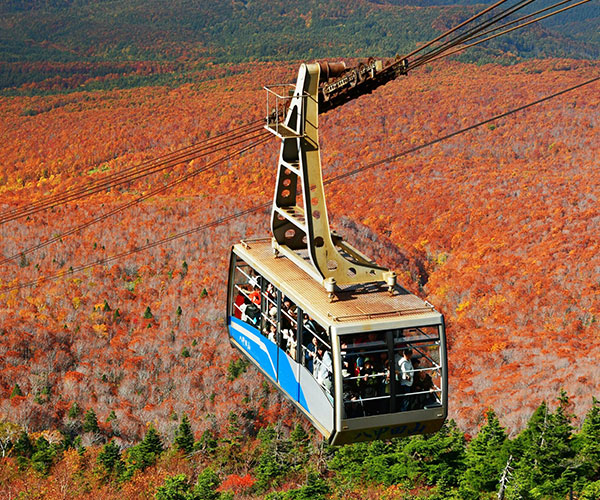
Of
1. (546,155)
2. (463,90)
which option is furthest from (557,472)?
(463,90)

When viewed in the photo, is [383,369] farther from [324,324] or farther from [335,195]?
[335,195]

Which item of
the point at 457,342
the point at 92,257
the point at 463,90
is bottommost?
the point at 457,342

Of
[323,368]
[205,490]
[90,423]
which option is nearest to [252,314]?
[323,368]

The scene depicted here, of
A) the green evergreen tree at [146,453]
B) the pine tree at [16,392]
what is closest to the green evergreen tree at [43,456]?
the green evergreen tree at [146,453]

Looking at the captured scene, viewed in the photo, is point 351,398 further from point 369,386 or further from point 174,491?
point 174,491

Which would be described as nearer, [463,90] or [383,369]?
[383,369]

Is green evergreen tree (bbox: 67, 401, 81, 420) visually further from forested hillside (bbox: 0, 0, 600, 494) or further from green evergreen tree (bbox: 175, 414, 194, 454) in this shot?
green evergreen tree (bbox: 175, 414, 194, 454)
